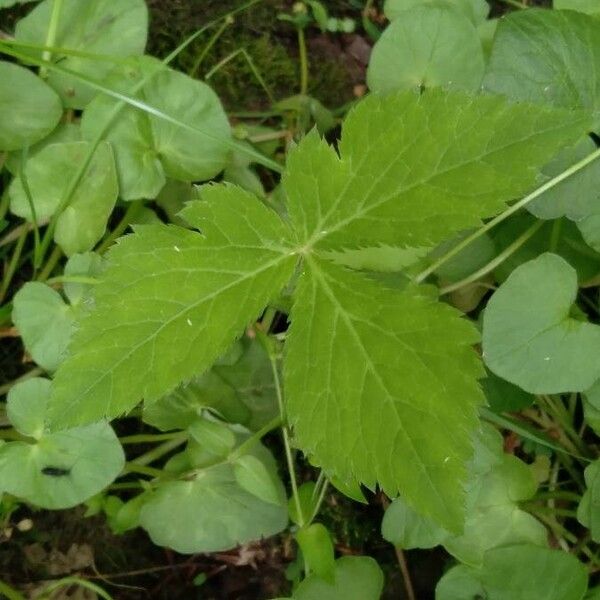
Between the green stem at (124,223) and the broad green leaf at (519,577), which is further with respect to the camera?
the green stem at (124,223)

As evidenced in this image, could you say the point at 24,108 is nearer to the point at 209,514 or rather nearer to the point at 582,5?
the point at 209,514


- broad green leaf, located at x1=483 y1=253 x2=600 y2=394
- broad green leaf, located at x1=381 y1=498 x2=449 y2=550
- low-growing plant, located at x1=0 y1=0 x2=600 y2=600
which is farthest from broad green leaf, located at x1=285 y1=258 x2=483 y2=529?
broad green leaf, located at x1=381 y1=498 x2=449 y2=550

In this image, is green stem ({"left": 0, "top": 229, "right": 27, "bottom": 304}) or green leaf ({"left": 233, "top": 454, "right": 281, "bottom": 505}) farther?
green stem ({"left": 0, "top": 229, "right": 27, "bottom": 304})

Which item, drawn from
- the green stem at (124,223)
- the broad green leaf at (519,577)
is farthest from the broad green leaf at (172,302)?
the broad green leaf at (519,577)

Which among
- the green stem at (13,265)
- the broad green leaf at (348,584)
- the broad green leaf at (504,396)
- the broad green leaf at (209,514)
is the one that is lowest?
the broad green leaf at (348,584)

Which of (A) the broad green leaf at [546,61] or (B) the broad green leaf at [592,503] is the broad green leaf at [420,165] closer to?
(A) the broad green leaf at [546,61]

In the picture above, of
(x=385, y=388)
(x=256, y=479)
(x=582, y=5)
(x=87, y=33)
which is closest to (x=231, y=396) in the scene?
(x=256, y=479)

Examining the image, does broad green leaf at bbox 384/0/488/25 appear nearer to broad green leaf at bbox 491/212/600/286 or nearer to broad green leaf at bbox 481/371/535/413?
broad green leaf at bbox 491/212/600/286
